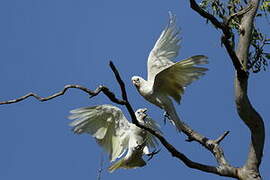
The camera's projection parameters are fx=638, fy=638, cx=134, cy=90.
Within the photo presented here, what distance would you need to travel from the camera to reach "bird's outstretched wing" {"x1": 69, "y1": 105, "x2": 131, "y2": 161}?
6.71m

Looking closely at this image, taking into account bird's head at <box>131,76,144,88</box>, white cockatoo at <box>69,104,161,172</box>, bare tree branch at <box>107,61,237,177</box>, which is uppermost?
bird's head at <box>131,76,144,88</box>

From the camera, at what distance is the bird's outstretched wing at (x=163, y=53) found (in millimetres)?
6773

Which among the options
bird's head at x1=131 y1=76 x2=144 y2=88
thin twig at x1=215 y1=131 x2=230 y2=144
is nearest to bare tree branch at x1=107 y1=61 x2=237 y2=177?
thin twig at x1=215 y1=131 x2=230 y2=144

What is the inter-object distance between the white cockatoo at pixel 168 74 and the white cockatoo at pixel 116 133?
536 mm

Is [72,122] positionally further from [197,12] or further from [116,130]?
[197,12]

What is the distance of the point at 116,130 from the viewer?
709cm

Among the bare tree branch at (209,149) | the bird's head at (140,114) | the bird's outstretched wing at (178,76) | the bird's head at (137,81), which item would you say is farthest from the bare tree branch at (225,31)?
the bird's head at (140,114)

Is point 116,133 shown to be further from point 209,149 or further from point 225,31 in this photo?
point 225,31

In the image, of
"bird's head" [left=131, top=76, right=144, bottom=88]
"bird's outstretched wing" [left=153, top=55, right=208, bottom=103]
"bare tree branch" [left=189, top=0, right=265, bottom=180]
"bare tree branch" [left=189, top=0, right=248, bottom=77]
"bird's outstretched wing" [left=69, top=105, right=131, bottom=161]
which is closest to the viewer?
"bare tree branch" [left=189, top=0, right=248, bottom=77]

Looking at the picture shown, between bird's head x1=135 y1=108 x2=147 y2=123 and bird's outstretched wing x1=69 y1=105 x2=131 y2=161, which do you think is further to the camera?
bird's head x1=135 y1=108 x2=147 y2=123

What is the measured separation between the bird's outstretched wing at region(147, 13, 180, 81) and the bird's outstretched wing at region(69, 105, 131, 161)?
59 centimetres

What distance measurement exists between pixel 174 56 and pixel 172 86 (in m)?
0.49

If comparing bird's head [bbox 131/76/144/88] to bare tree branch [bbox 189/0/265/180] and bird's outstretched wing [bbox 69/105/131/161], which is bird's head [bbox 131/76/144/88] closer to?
bird's outstretched wing [bbox 69/105/131/161]

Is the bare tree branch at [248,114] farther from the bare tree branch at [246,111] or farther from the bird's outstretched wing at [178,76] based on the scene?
the bird's outstretched wing at [178,76]
